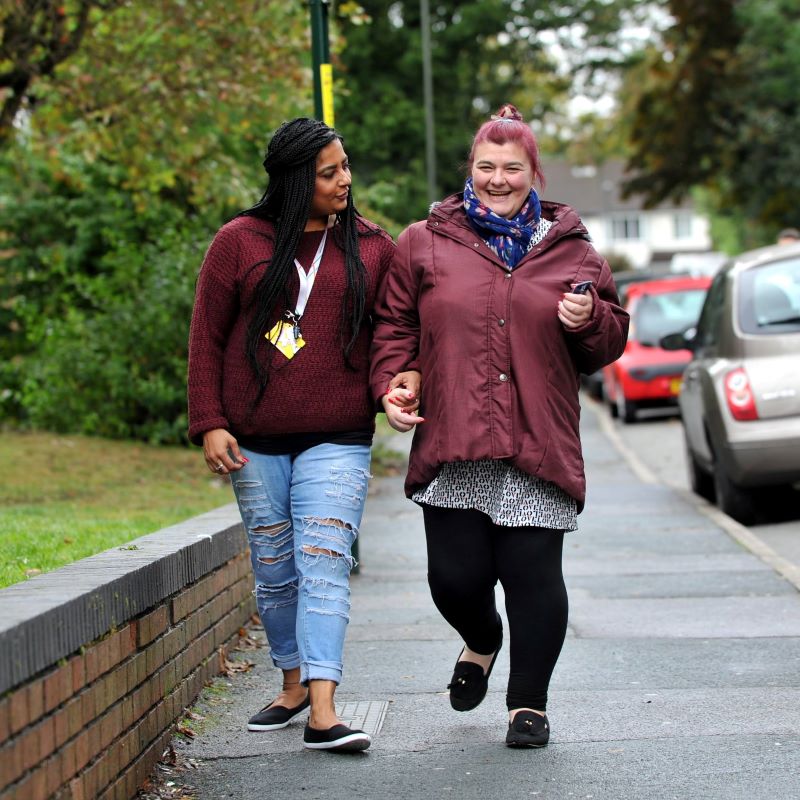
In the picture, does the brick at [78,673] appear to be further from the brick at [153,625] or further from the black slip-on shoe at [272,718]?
the black slip-on shoe at [272,718]

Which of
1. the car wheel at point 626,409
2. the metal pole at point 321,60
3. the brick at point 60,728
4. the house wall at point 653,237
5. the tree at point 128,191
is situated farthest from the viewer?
the house wall at point 653,237

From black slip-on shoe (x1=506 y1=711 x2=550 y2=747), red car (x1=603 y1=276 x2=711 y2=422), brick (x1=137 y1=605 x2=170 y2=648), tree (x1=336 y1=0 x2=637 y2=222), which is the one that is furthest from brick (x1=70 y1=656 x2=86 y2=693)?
tree (x1=336 y1=0 x2=637 y2=222)

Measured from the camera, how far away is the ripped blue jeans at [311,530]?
15.1 ft

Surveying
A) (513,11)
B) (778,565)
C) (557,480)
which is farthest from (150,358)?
(513,11)

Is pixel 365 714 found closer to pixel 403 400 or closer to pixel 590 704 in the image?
pixel 590 704

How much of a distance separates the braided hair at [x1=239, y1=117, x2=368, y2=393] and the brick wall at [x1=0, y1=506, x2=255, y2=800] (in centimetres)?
80

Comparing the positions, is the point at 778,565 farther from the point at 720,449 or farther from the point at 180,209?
the point at 180,209

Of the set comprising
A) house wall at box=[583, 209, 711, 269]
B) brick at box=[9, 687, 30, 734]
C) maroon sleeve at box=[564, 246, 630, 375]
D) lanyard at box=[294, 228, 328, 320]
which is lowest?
brick at box=[9, 687, 30, 734]

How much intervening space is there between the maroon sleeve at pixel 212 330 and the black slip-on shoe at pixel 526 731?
125 centimetres

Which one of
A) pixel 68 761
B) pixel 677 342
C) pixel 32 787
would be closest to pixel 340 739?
pixel 68 761

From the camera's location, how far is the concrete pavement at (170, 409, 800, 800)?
4.34 meters

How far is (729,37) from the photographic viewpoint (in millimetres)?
34656

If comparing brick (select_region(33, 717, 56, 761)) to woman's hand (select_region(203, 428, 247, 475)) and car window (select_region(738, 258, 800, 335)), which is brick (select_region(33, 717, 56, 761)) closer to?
woman's hand (select_region(203, 428, 247, 475))

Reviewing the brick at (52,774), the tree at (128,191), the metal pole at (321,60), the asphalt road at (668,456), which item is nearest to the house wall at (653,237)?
the asphalt road at (668,456)
